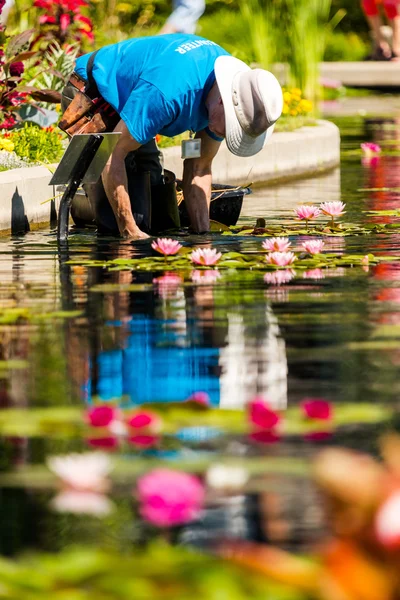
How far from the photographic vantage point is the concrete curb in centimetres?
906

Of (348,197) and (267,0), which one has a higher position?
(267,0)

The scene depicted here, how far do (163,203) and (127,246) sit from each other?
0.61 m

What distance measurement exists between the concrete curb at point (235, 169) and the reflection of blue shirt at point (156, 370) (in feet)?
Answer: 12.4

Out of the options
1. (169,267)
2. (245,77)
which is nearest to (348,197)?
(245,77)

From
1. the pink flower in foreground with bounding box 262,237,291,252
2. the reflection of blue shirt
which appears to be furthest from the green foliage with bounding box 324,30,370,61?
the reflection of blue shirt

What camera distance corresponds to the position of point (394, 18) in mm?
28250

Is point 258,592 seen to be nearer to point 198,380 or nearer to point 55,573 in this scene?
point 55,573

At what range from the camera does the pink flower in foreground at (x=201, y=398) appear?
3959 millimetres

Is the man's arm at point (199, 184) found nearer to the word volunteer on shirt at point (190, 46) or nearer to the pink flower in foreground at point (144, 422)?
the word volunteer on shirt at point (190, 46)

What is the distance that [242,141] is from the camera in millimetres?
7898

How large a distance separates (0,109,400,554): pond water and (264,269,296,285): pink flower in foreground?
44 millimetres

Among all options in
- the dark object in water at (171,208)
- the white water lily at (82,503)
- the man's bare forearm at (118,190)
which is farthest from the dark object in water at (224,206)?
the white water lily at (82,503)

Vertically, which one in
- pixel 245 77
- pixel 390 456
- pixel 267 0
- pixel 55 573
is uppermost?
pixel 267 0

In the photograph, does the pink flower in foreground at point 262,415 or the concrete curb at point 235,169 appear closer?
the pink flower in foreground at point 262,415
